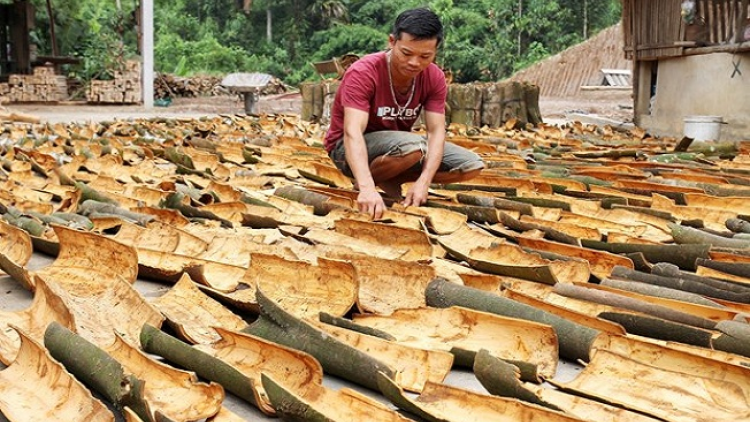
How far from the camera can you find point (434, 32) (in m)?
3.31

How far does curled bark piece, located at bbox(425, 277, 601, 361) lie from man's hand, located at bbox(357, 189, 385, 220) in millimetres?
989

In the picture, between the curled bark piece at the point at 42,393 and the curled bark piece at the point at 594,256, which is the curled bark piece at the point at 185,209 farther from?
the curled bark piece at the point at 42,393

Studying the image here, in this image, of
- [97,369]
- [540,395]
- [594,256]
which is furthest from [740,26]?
[97,369]

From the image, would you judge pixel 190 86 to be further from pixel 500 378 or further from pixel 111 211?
pixel 500 378

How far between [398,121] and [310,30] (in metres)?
31.3

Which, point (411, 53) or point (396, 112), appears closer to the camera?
point (411, 53)

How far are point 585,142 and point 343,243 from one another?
197 inches

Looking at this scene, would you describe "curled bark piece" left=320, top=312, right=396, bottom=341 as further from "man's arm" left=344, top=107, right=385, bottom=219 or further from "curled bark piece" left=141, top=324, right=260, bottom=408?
"man's arm" left=344, top=107, right=385, bottom=219

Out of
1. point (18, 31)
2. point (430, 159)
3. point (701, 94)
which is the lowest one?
point (430, 159)

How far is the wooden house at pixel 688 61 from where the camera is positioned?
336 inches

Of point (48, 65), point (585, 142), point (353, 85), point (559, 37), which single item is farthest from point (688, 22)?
point (559, 37)

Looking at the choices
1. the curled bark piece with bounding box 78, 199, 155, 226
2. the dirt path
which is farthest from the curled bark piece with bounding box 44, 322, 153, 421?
the dirt path

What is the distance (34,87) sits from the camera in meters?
18.9

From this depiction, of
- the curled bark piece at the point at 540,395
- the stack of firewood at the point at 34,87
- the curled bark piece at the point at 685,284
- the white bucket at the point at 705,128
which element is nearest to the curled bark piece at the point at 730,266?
the curled bark piece at the point at 685,284
